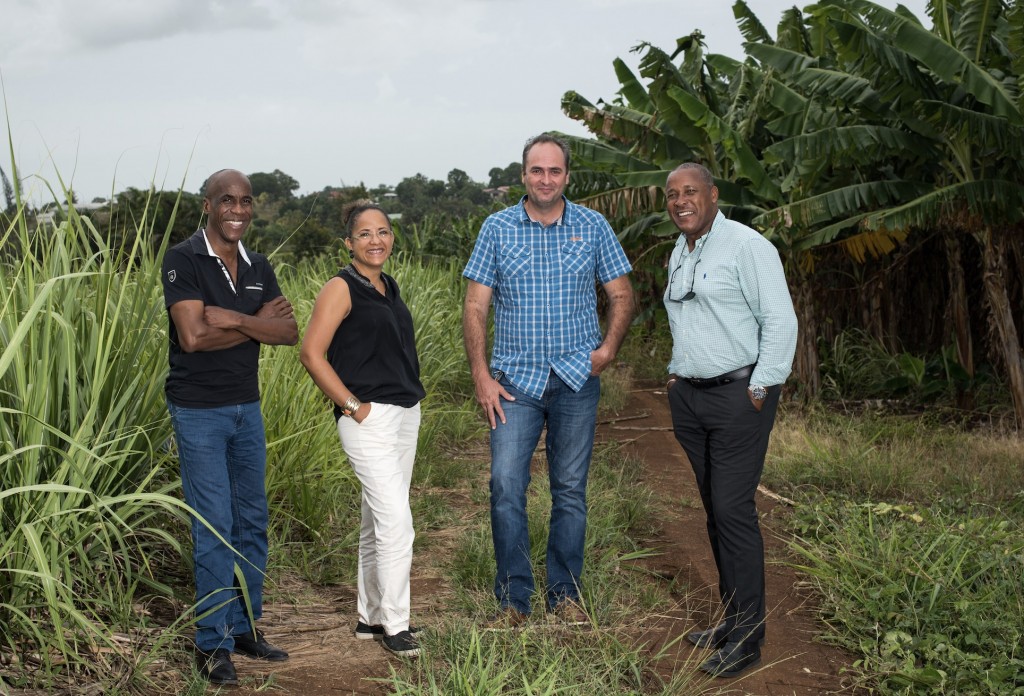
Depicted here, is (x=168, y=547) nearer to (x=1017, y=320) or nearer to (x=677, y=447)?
Result: (x=677, y=447)

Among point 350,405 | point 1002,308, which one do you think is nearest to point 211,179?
point 350,405

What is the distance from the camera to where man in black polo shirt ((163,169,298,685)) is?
151 inches

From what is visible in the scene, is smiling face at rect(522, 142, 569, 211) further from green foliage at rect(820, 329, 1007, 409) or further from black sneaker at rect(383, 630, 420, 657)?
green foliage at rect(820, 329, 1007, 409)

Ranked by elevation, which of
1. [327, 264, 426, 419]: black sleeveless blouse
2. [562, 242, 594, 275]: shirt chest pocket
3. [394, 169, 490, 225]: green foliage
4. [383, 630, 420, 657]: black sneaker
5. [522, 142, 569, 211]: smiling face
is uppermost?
[394, 169, 490, 225]: green foliage

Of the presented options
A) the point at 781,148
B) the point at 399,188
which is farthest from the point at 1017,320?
the point at 399,188

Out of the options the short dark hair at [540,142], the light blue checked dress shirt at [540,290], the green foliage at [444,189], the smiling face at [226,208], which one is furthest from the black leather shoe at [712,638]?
the green foliage at [444,189]

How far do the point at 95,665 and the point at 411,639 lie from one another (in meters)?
1.23

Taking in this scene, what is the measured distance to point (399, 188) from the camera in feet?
160

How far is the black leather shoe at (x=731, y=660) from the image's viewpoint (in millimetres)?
4105

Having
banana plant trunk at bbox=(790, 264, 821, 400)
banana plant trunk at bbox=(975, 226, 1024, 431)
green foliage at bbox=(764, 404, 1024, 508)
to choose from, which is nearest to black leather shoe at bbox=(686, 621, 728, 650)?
green foliage at bbox=(764, 404, 1024, 508)

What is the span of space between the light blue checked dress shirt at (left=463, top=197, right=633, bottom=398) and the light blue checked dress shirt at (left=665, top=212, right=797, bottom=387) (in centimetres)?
46

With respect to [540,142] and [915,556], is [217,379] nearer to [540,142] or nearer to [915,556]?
[540,142]

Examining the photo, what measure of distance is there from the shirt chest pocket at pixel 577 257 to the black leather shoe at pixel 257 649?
6.70 ft

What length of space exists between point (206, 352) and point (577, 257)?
1635 mm
